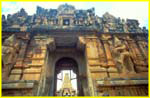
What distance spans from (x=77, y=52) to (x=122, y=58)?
3.67 meters

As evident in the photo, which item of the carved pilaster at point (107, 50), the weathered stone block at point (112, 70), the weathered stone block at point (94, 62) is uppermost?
the carved pilaster at point (107, 50)

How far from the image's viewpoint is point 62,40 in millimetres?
9055

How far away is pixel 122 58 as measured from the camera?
745 centimetres

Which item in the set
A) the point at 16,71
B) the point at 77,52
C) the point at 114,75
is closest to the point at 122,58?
the point at 114,75

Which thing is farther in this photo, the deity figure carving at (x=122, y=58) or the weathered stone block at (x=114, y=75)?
the deity figure carving at (x=122, y=58)

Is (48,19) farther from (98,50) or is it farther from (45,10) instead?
(98,50)

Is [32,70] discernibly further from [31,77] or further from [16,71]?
[16,71]

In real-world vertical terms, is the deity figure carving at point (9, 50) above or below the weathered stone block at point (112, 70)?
above

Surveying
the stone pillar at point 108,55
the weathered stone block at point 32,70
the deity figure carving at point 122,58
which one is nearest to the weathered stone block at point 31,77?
the weathered stone block at point 32,70

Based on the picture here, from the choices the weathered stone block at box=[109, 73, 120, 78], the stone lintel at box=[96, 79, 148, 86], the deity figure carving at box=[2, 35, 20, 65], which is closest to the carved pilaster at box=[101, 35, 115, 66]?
the weathered stone block at box=[109, 73, 120, 78]

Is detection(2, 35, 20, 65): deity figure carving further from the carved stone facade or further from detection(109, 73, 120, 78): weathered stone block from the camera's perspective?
detection(109, 73, 120, 78): weathered stone block

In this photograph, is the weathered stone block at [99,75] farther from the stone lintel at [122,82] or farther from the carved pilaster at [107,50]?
the carved pilaster at [107,50]

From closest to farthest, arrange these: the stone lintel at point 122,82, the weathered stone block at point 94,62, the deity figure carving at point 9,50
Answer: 1. the stone lintel at point 122,82
2. the deity figure carving at point 9,50
3. the weathered stone block at point 94,62

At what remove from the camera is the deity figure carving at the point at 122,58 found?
7232 mm
